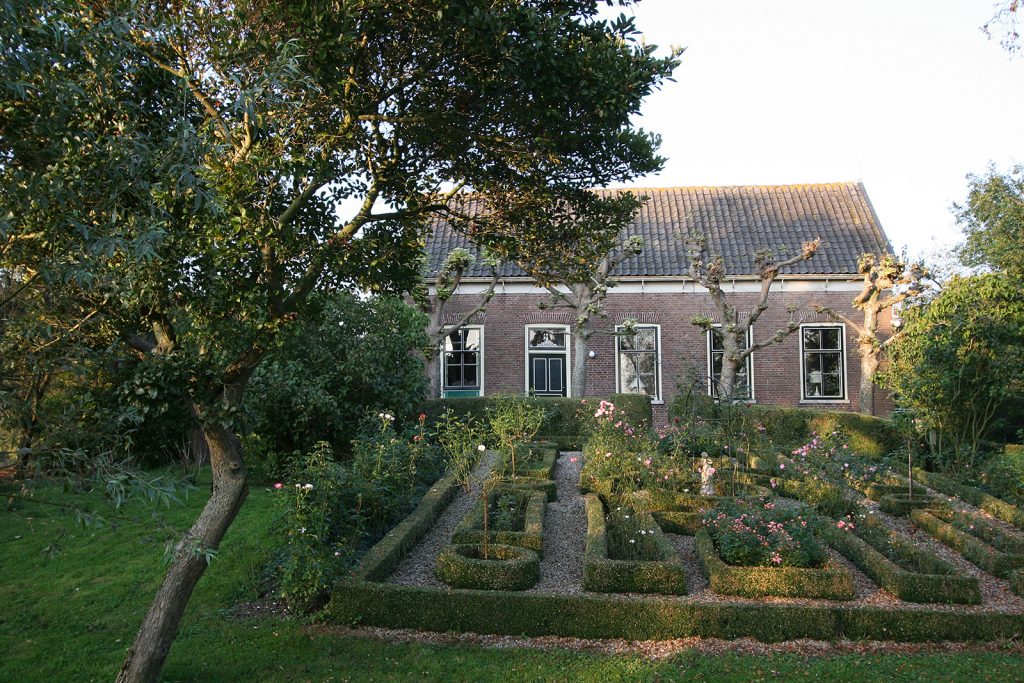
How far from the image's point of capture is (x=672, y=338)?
18422 millimetres

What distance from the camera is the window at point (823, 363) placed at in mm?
18016

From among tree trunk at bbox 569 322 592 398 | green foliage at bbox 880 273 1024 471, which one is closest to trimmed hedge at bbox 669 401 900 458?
green foliage at bbox 880 273 1024 471

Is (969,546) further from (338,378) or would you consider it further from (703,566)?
(338,378)

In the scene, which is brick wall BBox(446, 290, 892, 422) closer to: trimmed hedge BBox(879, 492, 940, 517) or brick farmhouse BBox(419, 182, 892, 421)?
brick farmhouse BBox(419, 182, 892, 421)

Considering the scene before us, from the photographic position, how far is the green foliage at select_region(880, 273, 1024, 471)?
10.9m

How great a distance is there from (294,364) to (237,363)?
6243mm

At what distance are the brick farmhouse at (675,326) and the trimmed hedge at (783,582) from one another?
11317 mm

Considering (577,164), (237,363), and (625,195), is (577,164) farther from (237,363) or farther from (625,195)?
(237,363)

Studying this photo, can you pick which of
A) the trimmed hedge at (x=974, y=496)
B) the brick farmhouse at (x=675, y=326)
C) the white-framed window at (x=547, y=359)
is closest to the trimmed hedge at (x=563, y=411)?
the brick farmhouse at (x=675, y=326)

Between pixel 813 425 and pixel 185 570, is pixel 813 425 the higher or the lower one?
the higher one

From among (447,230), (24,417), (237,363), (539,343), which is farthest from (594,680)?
(447,230)

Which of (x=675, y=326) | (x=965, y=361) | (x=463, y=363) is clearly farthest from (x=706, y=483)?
(x=463, y=363)

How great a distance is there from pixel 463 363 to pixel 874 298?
9.88 metres

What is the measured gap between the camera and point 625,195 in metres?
6.66
